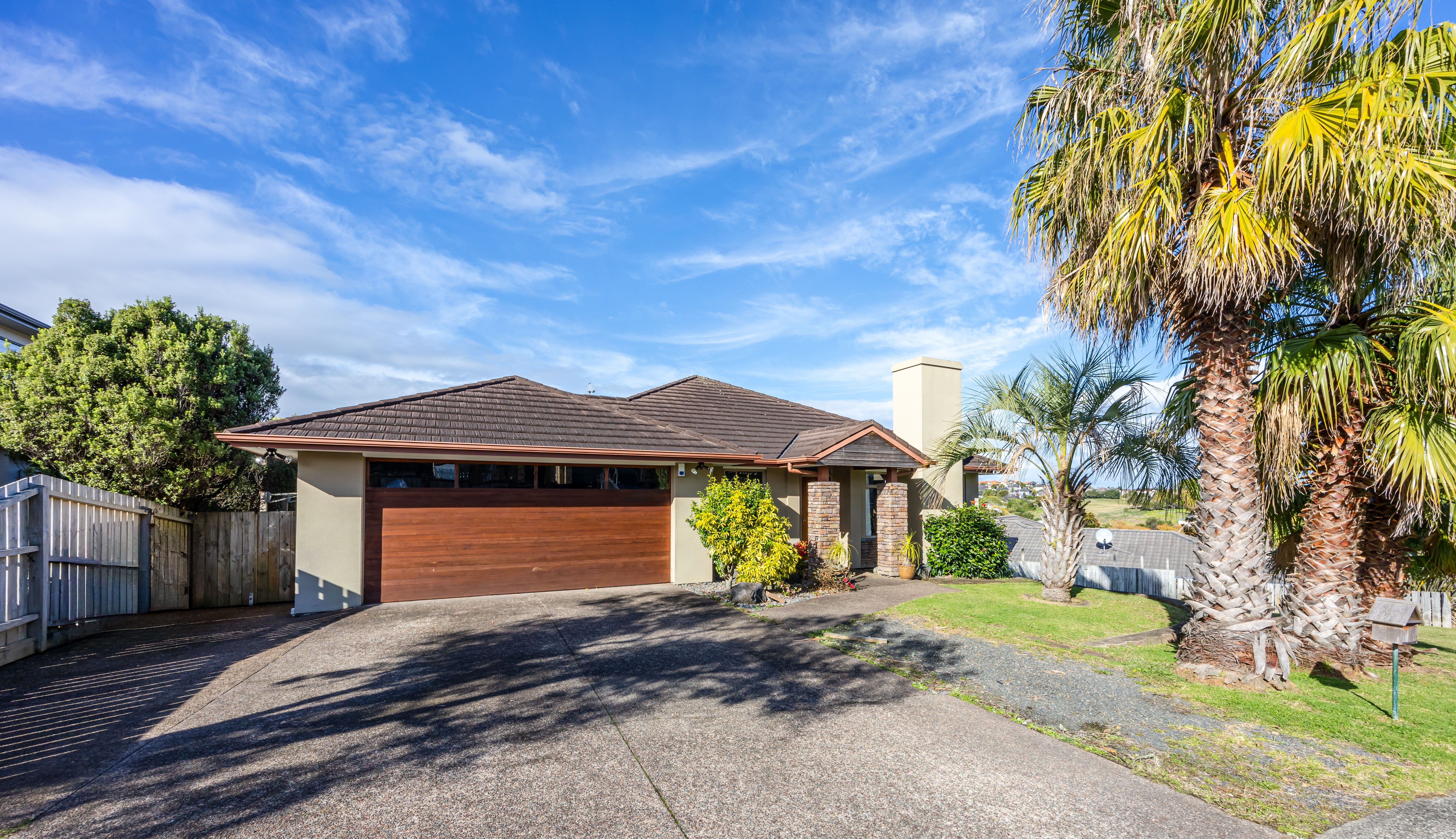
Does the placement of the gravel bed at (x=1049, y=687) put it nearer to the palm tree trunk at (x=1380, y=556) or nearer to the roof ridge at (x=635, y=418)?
the palm tree trunk at (x=1380, y=556)

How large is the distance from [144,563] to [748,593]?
10160 mm

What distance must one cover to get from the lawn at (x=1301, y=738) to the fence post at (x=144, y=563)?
1298 centimetres

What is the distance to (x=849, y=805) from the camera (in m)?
3.97

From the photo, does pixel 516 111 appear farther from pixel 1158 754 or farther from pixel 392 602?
pixel 1158 754

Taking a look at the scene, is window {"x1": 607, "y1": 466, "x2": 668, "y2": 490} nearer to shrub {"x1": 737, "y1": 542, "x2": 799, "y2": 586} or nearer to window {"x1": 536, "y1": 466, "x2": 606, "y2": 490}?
window {"x1": 536, "y1": 466, "x2": 606, "y2": 490}

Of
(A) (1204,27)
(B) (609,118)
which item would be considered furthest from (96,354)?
(A) (1204,27)

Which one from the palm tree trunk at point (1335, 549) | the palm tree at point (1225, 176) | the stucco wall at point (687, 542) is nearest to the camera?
the palm tree at point (1225, 176)

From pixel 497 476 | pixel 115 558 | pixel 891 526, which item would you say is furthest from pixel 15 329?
pixel 891 526

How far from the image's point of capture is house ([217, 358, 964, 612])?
10.2 meters

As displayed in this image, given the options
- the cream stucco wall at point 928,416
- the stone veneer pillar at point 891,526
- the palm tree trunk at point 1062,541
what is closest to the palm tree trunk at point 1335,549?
the palm tree trunk at point 1062,541

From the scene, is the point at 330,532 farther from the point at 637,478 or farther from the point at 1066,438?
the point at 1066,438

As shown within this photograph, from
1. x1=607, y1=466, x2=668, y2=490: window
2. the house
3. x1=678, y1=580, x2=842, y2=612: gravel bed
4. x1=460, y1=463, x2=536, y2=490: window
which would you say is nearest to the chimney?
the house

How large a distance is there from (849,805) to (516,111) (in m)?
14.1

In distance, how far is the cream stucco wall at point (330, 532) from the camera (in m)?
10.0
